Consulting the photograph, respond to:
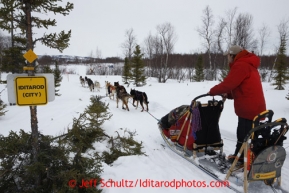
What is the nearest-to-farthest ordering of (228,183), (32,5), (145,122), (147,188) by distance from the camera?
(32,5), (147,188), (228,183), (145,122)

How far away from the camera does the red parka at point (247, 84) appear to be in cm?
277

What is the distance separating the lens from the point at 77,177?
2252mm

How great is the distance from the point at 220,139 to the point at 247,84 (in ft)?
4.18

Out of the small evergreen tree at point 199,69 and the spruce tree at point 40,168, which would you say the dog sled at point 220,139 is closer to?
the spruce tree at point 40,168

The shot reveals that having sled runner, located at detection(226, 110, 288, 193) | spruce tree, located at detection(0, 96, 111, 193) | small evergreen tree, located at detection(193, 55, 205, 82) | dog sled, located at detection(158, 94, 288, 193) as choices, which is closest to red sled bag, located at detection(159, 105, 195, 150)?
dog sled, located at detection(158, 94, 288, 193)

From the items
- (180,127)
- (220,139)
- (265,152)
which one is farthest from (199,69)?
(265,152)

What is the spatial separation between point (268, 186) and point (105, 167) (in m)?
2.48

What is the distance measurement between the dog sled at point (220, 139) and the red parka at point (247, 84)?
24cm

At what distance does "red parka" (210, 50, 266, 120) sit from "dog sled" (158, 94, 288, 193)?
24 centimetres

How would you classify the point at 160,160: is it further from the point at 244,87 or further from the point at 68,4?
the point at 68,4

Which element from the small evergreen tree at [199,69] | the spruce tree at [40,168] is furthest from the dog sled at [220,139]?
the small evergreen tree at [199,69]

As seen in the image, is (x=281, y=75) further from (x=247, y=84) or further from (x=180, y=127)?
(x=247, y=84)

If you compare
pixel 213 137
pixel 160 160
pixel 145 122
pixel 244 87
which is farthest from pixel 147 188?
pixel 145 122

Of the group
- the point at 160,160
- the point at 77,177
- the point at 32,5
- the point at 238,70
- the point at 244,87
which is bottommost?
the point at 160,160
